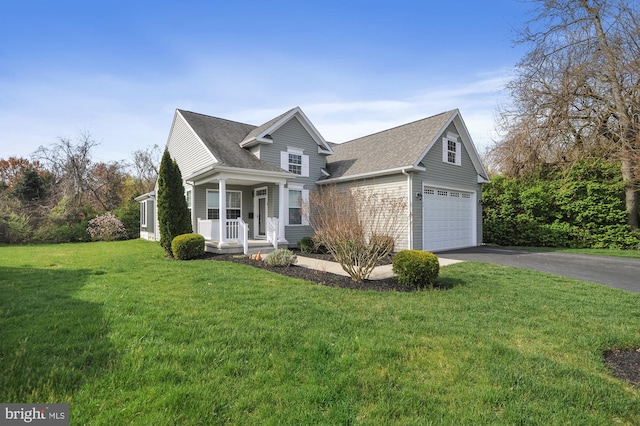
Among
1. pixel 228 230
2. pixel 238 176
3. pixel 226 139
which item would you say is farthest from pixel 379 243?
pixel 226 139

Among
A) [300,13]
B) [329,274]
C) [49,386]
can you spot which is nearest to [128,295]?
[49,386]

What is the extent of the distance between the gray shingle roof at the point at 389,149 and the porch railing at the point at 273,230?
3.91 meters

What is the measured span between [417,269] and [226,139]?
11269 millimetres

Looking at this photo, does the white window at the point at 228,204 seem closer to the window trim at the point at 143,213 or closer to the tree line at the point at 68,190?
the window trim at the point at 143,213

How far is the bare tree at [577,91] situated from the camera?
1421cm

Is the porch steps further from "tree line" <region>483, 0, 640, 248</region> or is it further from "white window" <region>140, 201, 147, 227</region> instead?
Result: "tree line" <region>483, 0, 640, 248</region>

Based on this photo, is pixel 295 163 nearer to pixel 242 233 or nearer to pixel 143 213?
pixel 242 233

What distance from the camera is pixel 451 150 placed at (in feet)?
46.9

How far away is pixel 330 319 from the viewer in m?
4.50

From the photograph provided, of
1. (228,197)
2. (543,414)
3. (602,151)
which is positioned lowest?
(543,414)

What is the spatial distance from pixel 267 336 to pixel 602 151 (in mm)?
18313

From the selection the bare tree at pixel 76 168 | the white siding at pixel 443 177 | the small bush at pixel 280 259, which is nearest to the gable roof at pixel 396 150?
the white siding at pixel 443 177

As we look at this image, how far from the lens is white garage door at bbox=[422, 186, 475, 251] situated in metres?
13.1

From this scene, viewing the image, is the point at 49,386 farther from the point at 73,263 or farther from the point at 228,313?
the point at 73,263
